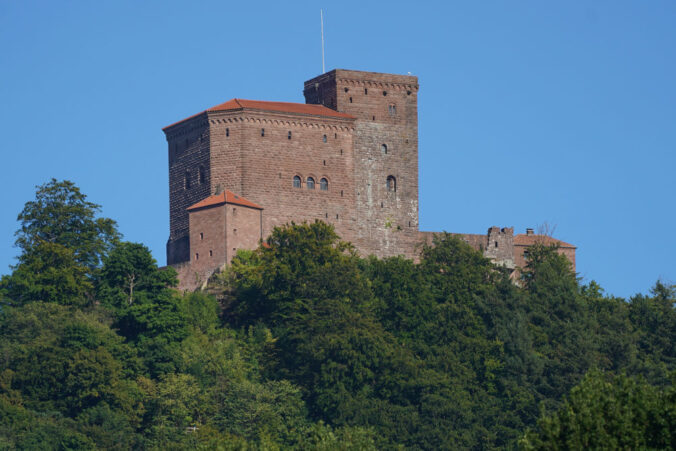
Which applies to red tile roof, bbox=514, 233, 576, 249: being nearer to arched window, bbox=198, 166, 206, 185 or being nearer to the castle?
the castle

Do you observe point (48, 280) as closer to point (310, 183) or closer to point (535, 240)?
point (310, 183)

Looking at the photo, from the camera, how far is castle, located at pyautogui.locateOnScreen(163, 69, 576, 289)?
85562 mm

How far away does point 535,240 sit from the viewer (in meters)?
Result: 96.8

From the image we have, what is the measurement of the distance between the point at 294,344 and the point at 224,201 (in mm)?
9648

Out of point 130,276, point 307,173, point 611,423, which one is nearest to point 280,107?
point 307,173

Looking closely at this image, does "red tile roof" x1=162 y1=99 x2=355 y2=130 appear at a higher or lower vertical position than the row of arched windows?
higher

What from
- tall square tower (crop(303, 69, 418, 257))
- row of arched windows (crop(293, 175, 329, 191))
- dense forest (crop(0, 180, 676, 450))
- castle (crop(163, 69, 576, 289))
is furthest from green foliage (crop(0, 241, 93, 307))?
tall square tower (crop(303, 69, 418, 257))

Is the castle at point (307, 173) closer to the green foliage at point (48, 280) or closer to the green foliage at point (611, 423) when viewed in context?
the green foliage at point (48, 280)

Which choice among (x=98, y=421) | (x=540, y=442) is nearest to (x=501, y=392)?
(x=98, y=421)

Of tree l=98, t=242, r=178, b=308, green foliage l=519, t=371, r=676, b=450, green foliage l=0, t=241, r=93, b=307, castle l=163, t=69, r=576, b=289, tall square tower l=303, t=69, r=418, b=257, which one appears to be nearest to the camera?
green foliage l=519, t=371, r=676, b=450

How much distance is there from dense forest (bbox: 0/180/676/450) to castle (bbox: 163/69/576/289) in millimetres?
1991

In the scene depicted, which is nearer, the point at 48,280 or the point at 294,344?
the point at 294,344

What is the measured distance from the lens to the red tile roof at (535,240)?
96.5 meters

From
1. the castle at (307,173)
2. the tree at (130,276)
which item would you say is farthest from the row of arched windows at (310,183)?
the tree at (130,276)
